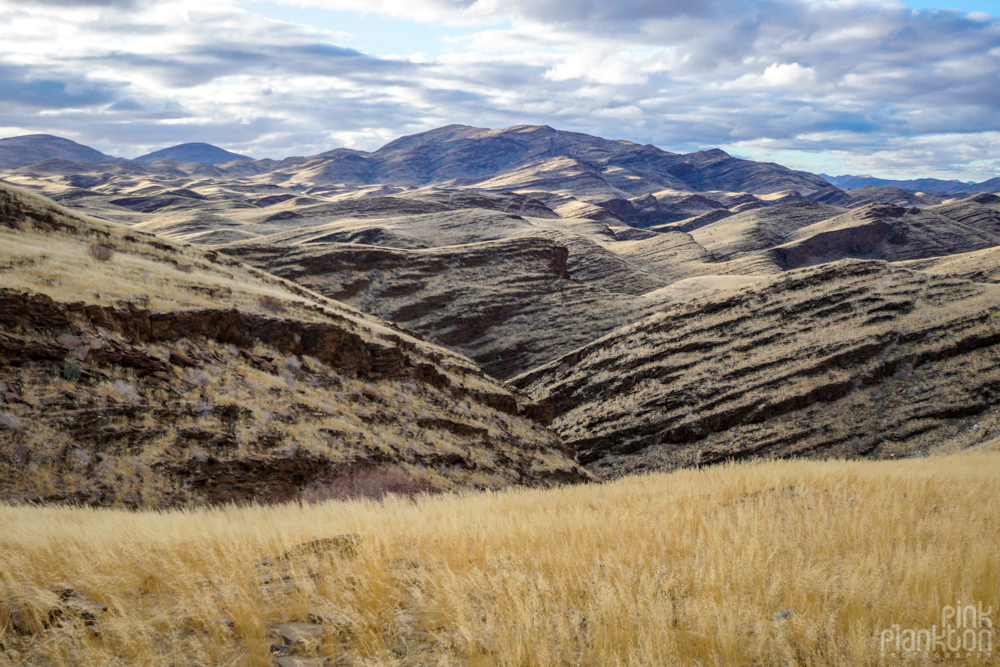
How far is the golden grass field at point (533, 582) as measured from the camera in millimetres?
3863

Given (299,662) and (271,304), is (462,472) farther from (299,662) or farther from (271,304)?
(299,662)

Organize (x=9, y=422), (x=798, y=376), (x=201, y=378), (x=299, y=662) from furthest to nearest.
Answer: (x=798, y=376) < (x=201, y=378) < (x=9, y=422) < (x=299, y=662)

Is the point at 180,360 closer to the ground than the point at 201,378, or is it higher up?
higher up

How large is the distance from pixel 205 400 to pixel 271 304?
9.24 m

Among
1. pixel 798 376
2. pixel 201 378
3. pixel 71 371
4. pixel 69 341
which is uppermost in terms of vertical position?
pixel 69 341

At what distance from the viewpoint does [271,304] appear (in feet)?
77.9

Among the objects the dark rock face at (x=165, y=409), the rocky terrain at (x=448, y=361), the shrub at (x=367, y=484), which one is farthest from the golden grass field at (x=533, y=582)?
the shrub at (x=367, y=484)

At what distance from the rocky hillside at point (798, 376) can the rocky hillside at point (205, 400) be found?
37.8ft

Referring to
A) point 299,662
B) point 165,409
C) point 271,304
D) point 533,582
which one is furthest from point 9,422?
point 271,304

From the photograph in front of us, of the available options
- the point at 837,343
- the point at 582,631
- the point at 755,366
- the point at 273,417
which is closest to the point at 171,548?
the point at 582,631

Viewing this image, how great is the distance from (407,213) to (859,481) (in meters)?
129

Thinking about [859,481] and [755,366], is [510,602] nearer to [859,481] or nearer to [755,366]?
[859,481]

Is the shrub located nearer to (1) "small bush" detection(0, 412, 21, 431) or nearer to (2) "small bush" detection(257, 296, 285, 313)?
→ (1) "small bush" detection(0, 412, 21, 431)

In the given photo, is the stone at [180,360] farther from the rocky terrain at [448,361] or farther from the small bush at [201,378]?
the small bush at [201,378]
